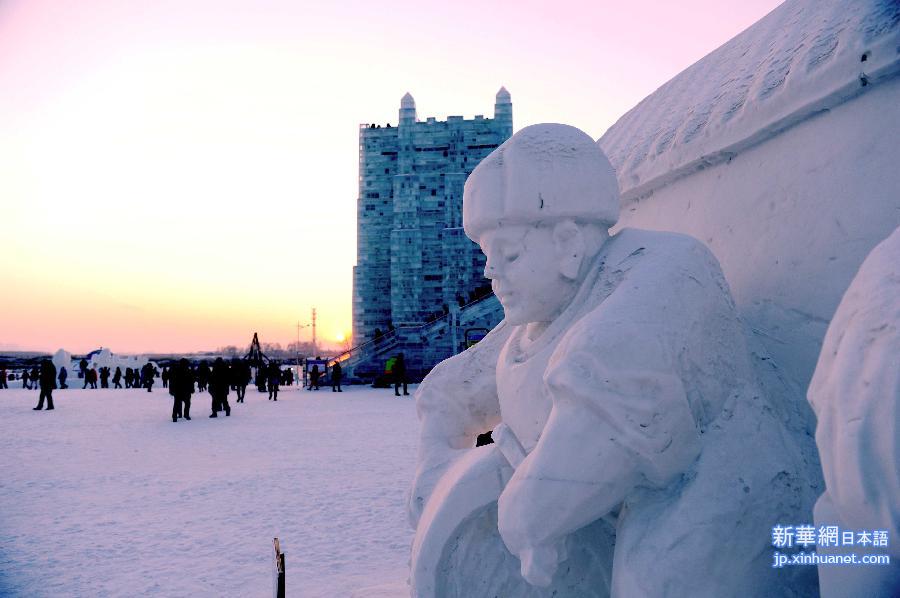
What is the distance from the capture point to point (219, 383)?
1243 centimetres

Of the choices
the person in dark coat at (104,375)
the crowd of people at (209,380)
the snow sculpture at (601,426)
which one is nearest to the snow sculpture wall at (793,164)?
the snow sculpture at (601,426)

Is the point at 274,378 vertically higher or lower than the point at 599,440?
lower

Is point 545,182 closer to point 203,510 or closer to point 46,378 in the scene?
point 203,510

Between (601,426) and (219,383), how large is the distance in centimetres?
1251

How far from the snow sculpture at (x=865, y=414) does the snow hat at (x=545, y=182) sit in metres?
0.74

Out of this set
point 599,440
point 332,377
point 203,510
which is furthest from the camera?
point 332,377

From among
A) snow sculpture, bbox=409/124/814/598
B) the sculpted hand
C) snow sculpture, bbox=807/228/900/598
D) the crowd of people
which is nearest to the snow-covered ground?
the crowd of people

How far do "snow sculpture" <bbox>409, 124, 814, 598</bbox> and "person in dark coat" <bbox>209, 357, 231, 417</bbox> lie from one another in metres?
11.3

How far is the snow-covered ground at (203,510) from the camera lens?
337 cm

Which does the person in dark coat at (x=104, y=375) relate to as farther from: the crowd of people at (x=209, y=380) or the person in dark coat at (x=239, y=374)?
the person in dark coat at (x=239, y=374)

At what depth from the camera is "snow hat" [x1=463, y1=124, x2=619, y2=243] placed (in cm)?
152

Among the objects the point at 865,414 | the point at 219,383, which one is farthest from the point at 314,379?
the point at 865,414

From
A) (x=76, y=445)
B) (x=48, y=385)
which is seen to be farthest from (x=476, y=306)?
(x=76, y=445)

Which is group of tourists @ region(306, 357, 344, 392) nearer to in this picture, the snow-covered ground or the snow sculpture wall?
the snow-covered ground
